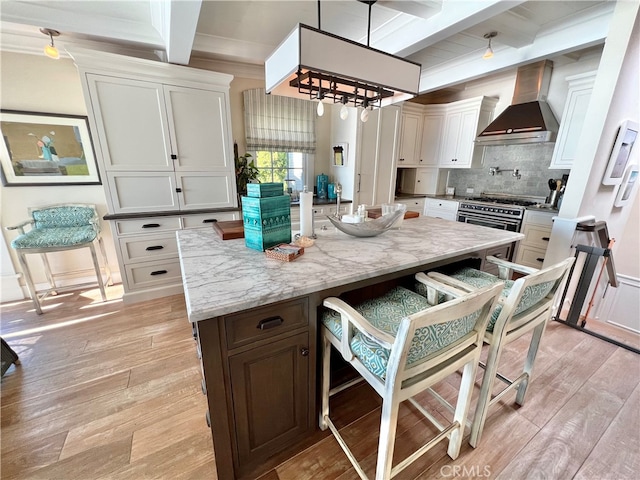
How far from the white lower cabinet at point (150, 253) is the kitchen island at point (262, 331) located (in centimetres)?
153

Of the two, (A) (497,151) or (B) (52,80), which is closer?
(B) (52,80)

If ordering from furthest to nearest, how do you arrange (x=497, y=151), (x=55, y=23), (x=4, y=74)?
(x=497, y=151) < (x=4, y=74) < (x=55, y=23)

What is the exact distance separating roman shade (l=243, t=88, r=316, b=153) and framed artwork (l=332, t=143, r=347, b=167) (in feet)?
1.05

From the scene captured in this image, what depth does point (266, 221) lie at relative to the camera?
4.25ft

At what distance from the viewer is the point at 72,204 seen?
2721 millimetres

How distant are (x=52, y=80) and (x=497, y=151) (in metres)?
5.48

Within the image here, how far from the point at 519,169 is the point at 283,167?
3396 mm

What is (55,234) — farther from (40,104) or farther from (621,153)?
(621,153)

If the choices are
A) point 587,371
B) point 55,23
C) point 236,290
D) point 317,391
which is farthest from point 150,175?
point 587,371

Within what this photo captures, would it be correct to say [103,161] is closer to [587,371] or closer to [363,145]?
[363,145]

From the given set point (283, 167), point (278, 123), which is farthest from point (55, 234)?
point (278, 123)

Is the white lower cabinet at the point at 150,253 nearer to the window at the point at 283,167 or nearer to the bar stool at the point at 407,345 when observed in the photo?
the window at the point at 283,167

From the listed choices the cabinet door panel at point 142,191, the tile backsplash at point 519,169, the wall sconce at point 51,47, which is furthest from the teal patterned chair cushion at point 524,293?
the wall sconce at point 51,47

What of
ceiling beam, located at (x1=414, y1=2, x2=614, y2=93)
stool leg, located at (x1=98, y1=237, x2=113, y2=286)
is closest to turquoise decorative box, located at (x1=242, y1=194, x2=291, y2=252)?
stool leg, located at (x1=98, y1=237, x2=113, y2=286)
